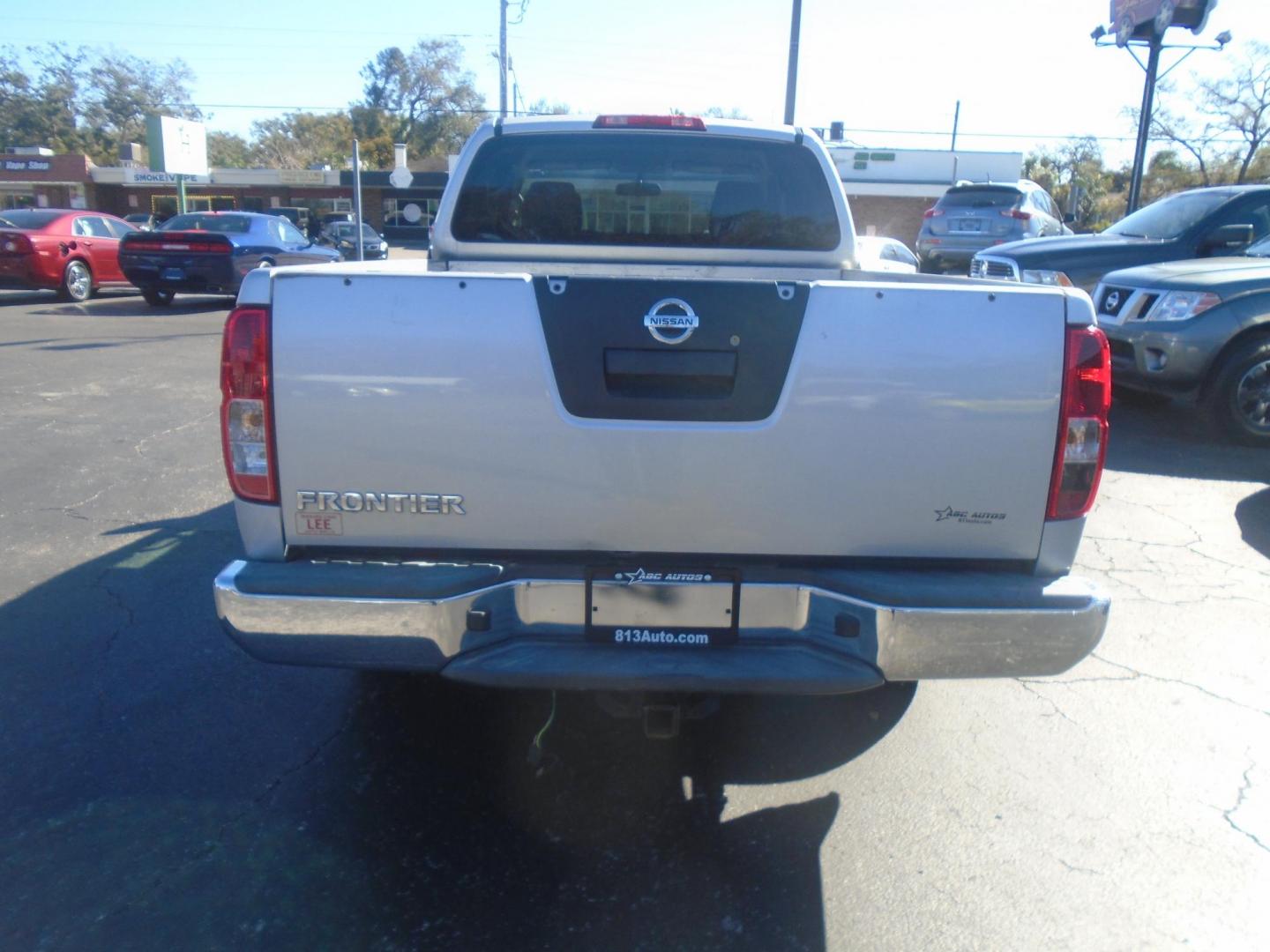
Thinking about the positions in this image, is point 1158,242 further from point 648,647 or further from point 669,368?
point 648,647

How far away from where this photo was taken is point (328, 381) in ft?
8.82

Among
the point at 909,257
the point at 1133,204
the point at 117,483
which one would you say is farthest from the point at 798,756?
the point at 1133,204

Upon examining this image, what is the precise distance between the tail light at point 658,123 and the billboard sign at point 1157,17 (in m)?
19.2

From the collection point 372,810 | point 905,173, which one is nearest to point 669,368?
point 372,810

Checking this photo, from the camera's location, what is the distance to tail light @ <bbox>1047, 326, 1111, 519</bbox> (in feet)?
8.99

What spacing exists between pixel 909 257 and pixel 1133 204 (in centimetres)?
654

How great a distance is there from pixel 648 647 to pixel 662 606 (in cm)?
13

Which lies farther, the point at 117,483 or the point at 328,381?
the point at 117,483

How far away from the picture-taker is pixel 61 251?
16984 mm

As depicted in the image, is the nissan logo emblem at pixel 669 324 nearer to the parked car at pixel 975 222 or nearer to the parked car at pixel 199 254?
the parked car at pixel 199 254

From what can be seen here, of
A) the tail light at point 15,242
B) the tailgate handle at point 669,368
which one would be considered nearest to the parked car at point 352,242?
the tail light at point 15,242

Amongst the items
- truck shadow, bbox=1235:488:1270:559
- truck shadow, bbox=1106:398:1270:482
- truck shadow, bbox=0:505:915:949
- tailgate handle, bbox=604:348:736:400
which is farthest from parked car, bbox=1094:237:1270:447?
tailgate handle, bbox=604:348:736:400

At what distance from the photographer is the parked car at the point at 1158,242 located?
31.9 feet

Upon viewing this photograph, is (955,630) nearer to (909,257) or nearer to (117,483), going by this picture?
(117,483)
